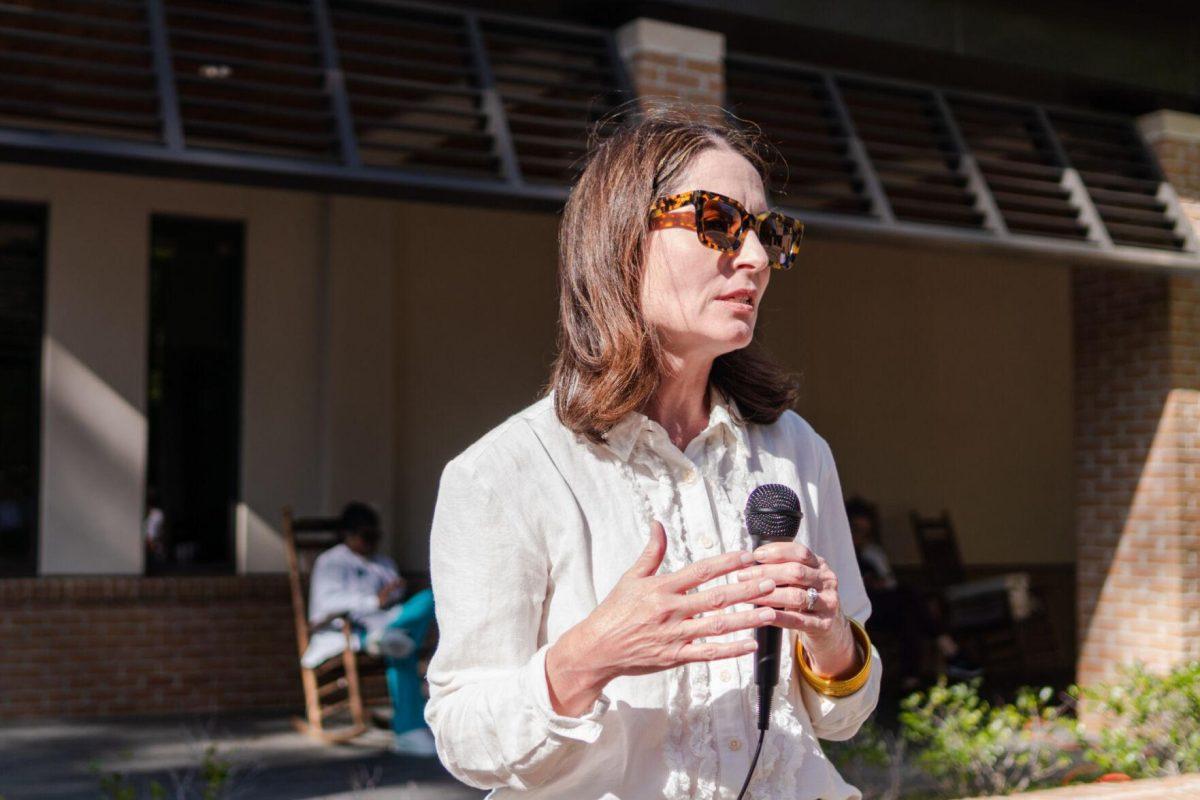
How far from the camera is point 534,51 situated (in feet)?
20.4

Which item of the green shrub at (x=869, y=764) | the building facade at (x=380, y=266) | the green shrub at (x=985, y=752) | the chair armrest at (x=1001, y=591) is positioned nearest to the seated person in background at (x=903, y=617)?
the chair armrest at (x=1001, y=591)

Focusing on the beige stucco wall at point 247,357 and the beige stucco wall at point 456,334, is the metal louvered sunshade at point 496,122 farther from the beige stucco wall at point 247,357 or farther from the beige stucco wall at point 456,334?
the beige stucco wall at point 456,334

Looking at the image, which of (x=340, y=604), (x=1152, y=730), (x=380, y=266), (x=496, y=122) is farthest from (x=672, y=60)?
(x=380, y=266)

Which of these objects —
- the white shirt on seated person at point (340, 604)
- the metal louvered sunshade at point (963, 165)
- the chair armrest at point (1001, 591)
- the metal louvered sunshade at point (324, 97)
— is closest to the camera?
the metal louvered sunshade at point (324, 97)

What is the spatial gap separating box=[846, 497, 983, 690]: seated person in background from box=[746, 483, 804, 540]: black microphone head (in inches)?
321

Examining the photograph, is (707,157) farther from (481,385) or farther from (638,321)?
(481,385)

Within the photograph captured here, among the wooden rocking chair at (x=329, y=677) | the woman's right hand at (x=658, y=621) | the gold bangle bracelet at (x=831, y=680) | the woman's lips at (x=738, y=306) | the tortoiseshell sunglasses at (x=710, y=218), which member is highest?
the wooden rocking chair at (x=329, y=677)

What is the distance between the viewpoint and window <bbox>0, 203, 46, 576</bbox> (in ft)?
28.0

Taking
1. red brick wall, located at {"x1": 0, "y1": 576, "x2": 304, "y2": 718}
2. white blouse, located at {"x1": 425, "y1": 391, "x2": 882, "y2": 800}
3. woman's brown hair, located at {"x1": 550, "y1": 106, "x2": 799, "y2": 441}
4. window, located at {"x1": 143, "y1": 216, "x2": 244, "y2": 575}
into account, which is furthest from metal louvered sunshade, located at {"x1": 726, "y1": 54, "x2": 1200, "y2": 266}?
white blouse, located at {"x1": 425, "y1": 391, "x2": 882, "y2": 800}

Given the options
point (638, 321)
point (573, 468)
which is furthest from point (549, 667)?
point (638, 321)

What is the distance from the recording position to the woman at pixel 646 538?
1.39m

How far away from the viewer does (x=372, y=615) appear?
7871mm

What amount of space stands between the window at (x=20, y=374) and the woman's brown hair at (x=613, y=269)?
25.1ft

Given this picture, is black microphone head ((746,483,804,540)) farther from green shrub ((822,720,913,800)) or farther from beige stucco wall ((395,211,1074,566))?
beige stucco wall ((395,211,1074,566))
